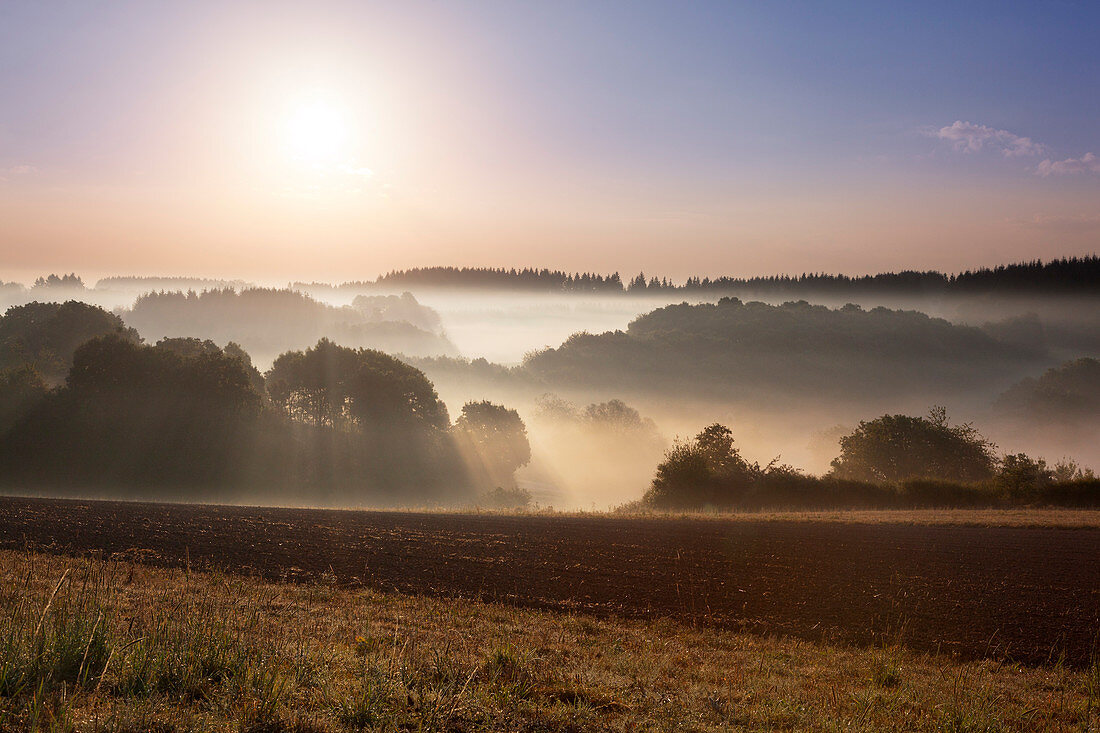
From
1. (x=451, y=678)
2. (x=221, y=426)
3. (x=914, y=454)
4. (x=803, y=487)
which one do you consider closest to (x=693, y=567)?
(x=451, y=678)

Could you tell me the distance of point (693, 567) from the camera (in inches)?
960

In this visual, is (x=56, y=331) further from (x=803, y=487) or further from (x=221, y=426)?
(x=803, y=487)

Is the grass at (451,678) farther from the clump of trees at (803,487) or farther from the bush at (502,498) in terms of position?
the bush at (502,498)

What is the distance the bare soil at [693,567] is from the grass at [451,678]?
7.98ft

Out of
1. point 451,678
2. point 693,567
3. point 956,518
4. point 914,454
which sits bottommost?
point 956,518

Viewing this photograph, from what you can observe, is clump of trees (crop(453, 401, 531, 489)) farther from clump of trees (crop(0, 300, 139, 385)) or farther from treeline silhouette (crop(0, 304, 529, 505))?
clump of trees (crop(0, 300, 139, 385))

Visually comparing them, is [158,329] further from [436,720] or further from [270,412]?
[436,720]

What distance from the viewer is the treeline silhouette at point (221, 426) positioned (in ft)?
211

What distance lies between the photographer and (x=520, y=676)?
870cm

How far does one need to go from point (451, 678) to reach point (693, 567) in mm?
18123

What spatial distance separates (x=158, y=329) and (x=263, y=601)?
212 metres

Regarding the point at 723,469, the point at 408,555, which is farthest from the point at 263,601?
the point at 723,469

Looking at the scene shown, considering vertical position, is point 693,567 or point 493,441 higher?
point 493,441

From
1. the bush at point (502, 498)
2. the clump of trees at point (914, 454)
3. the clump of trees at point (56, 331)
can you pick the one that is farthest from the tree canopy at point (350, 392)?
the clump of trees at point (914, 454)
